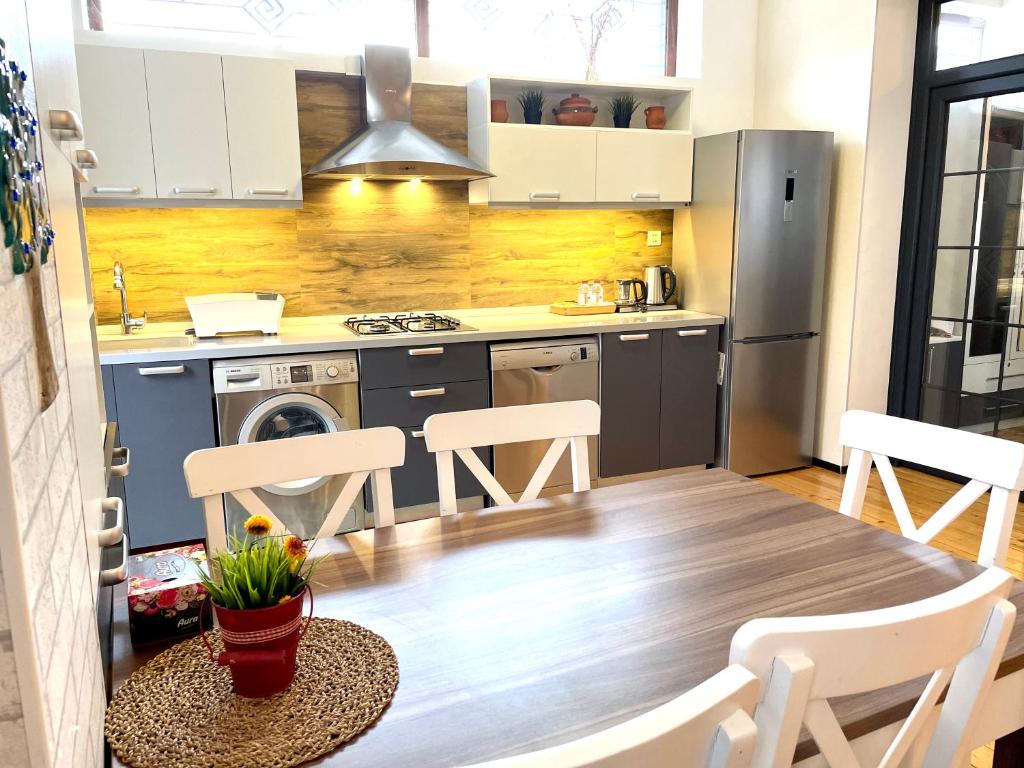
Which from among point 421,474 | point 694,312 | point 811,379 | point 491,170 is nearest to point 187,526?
point 421,474

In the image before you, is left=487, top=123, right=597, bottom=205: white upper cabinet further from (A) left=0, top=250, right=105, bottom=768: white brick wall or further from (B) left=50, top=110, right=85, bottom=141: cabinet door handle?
(A) left=0, top=250, right=105, bottom=768: white brick wall

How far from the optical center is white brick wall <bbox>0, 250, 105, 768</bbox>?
0.55 metres

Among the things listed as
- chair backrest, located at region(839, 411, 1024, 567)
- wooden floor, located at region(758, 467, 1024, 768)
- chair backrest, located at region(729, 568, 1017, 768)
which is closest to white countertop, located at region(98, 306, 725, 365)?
wooden floor, located at region(758, 467, 1024, 768)

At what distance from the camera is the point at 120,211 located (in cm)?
349

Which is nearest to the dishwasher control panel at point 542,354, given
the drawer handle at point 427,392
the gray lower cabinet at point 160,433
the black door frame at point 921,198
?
the drawer handle at point 427,392

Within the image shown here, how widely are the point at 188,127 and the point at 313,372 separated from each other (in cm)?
113

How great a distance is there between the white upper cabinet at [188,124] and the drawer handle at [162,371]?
0.74m

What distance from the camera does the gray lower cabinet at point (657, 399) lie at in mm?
3920

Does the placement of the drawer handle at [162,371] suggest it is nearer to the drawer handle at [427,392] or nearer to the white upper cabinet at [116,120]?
the white upper cabinet at [116,120]

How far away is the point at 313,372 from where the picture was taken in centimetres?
329

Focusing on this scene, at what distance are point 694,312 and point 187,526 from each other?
2.74 m

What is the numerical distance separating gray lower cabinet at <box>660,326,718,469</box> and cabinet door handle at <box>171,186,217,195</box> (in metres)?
2.22

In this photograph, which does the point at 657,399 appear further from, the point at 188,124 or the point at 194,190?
the point at 188,124

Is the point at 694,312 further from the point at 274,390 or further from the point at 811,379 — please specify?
the point at 274,390
